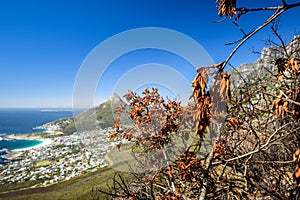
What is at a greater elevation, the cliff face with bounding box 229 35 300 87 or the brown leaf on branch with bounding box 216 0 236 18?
the cliff face with bounding box 229 35 300 87

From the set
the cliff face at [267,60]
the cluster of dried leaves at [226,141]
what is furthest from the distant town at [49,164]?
the cliff face at [267,60]

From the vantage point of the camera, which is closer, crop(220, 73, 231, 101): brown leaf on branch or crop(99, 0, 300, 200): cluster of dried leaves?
crop(220, 73, 231, 101): brown leaf on branch

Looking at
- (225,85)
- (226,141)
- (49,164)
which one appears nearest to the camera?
(225,85)

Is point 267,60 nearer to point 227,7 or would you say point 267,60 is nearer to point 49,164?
point 227,7

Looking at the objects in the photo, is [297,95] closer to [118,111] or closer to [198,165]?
[198,165]

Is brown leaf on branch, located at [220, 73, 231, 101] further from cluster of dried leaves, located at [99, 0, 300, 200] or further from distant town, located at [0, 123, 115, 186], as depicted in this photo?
distant town, located at [0, 123, 115, 186]

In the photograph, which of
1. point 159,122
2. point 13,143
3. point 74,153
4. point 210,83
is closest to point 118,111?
point 159,122

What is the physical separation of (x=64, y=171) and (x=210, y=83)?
238ft

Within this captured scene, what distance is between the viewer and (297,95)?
61.2 inches

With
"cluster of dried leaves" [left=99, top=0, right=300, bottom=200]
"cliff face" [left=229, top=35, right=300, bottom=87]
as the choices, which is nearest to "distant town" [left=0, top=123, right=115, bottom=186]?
"cluster of dried leaves" [left=99, top=0, right=300, bottom=200]

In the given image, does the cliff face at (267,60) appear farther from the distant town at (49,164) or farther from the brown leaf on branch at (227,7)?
the distant town at (49,164)

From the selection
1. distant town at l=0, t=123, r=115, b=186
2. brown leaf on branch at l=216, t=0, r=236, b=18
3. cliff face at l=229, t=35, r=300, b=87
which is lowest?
distant town at l=0, t=123, r=115, b=186

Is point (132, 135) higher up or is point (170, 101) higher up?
point (170, 101)

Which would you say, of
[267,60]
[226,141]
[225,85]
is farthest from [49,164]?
[225,85]
